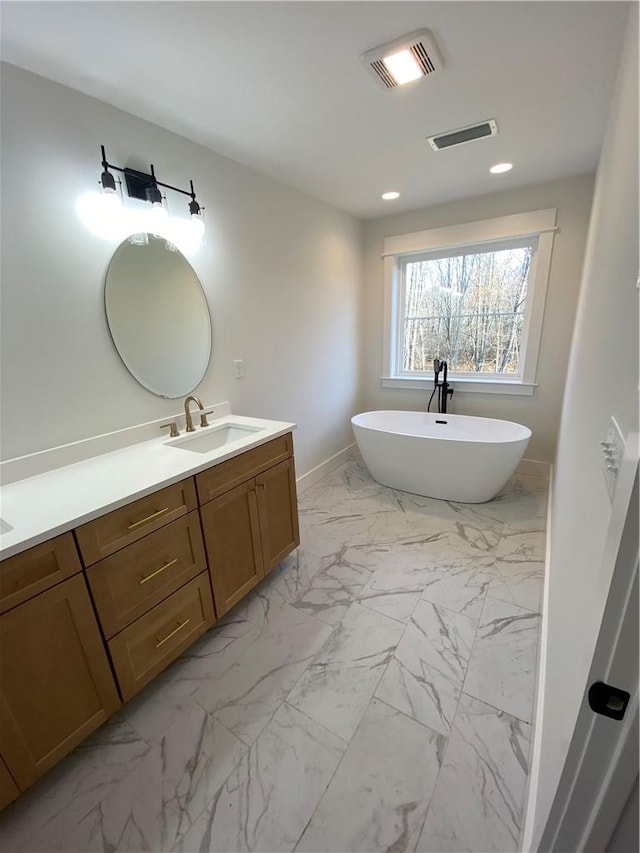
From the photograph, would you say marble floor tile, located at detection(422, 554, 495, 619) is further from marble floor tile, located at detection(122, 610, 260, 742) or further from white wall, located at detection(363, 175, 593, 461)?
white wall, located at detection(363, 175, 593, 461)

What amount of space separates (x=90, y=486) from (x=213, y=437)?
2.66 ft

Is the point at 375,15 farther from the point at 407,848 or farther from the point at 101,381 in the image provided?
the point at 407,848

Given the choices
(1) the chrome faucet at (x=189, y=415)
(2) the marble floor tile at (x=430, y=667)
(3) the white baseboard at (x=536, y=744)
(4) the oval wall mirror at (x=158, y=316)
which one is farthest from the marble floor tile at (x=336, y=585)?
(4) the oval wall mirror at (x=158, y=316)

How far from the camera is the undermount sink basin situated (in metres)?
1.92

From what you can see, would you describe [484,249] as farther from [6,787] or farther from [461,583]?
[6,787]

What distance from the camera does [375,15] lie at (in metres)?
1.17

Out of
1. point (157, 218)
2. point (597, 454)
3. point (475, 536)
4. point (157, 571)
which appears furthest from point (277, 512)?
point (157, 218)

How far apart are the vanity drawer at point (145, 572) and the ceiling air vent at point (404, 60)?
1.98 m

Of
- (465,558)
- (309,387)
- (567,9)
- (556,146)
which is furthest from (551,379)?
(567,9)

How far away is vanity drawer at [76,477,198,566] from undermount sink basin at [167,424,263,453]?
18.9 inches

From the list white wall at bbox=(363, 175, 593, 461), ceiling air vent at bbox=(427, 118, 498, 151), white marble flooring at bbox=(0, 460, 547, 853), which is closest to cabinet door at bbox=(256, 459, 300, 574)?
white marble flooring at bbox=(0, 460, 547, 853)

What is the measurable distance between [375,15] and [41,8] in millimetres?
1066

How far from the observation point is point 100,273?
1603 millimetres

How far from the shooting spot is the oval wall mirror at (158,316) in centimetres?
169
